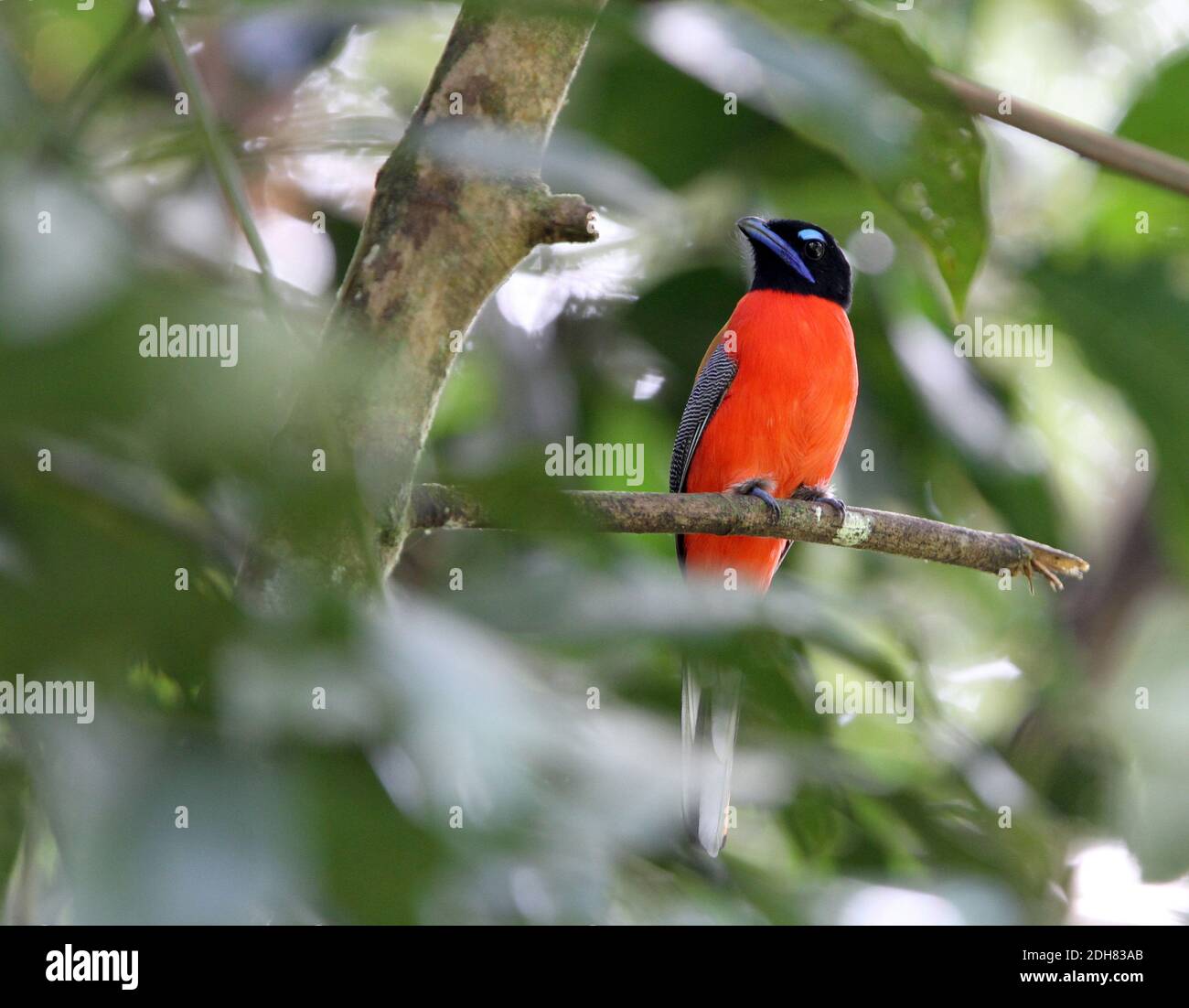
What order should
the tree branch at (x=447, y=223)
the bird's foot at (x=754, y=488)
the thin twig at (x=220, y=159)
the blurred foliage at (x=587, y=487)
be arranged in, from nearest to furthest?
the blurred foliage at (x=587, y=487), the thin twig at (x=220, y=159), the tree branch at (x=447, y=223), the bird's foot at (x=754, y=488)

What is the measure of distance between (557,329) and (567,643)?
2066mm

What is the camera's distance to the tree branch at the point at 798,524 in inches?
73.0

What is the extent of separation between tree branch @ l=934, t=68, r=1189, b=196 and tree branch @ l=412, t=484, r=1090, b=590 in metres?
0.73

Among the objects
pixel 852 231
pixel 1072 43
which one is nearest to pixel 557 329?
pixel 852 231

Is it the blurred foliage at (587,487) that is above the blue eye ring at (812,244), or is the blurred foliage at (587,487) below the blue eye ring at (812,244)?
below

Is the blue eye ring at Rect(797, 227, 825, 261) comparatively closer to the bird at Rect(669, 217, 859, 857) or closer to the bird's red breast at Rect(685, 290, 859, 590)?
the bird at Rect(669, 217, 859, 857)

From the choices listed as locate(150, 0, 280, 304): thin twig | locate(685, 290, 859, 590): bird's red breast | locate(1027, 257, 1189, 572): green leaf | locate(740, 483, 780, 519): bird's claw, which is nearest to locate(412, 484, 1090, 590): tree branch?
locate(740, 483, 780, 519): bird's claw

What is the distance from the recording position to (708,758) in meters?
2.82

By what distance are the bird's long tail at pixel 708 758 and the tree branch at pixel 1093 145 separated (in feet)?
4.00

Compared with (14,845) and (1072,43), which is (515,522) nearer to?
(14,845)

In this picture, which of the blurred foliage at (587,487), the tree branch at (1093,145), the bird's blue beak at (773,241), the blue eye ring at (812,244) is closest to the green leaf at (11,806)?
the blurred foliage at (587,487)

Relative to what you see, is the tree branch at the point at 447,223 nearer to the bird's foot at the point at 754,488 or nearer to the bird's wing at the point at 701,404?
the bird's foot at the point at 754,488

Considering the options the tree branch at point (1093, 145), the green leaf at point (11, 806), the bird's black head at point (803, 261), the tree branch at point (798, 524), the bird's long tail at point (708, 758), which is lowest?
the green leaf at point (11, 806)

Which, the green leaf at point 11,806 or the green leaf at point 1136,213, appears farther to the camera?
the green leaf at point 1136,213
